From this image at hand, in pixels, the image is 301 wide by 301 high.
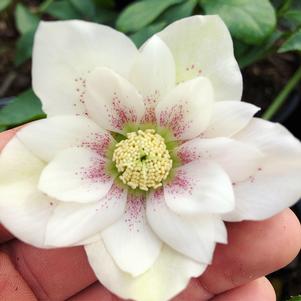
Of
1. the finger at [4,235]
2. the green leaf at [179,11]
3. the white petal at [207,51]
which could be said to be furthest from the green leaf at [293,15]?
the finger at [4,235]

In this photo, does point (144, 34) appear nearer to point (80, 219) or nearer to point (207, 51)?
point (207, 51)

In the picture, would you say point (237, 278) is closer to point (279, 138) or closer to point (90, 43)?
point (279, 138)

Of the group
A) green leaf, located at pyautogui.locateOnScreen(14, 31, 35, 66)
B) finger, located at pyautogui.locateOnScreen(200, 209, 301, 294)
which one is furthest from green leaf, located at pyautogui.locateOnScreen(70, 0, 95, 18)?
finger, located at pyautogui.locateOnScreen(200, 209, 301, 294)

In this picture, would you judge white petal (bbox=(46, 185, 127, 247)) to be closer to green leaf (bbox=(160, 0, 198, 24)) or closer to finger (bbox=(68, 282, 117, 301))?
finger (bbox=(68, 282, 117, 301))

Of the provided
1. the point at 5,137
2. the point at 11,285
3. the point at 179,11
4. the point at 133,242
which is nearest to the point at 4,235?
the point at 11,285

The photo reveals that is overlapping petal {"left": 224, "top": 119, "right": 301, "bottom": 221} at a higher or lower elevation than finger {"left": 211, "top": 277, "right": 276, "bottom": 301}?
higher
